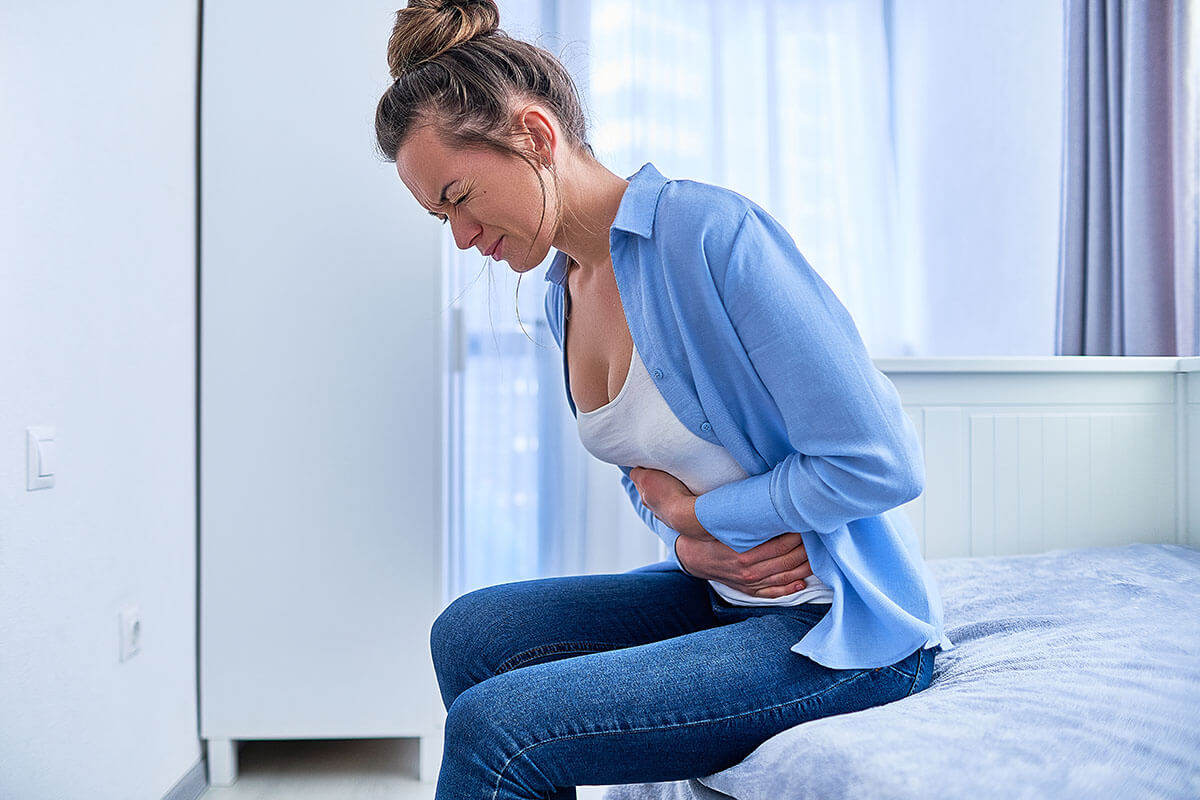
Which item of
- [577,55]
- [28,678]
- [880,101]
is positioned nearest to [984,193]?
[880,101]

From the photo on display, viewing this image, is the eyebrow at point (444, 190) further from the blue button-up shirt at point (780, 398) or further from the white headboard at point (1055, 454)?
the white headboard at point (1055, 454)

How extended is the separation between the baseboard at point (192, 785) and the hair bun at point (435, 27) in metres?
1.33

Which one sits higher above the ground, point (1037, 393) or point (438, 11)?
point (438, 11)

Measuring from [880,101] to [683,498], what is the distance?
5.39 feet

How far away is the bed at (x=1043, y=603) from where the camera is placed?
714 millimetres

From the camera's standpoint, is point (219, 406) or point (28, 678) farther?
point (219, 406)

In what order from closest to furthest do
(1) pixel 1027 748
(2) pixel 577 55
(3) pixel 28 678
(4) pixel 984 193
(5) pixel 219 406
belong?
(1) pixel 1027 748, (3) pixel 28 678, (5) pixel 219 406, (2) pixel 577 55, (4) pixel 984 193

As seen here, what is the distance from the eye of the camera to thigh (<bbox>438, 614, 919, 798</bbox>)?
2.46 ft

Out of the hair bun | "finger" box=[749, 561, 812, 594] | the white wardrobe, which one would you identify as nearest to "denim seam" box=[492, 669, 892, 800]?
"finger" box=[749, 561, 812, 594]

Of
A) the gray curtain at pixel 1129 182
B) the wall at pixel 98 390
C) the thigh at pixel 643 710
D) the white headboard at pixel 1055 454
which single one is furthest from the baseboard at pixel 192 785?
the gray curtain at pixel 1129 182

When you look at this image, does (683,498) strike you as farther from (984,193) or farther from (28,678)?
(984,193)

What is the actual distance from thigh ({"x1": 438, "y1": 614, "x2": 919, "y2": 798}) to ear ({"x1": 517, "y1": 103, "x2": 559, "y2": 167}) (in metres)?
0.50

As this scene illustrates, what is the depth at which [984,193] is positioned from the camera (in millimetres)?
2236

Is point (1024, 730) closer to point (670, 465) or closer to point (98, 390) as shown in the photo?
point (670, 465)
